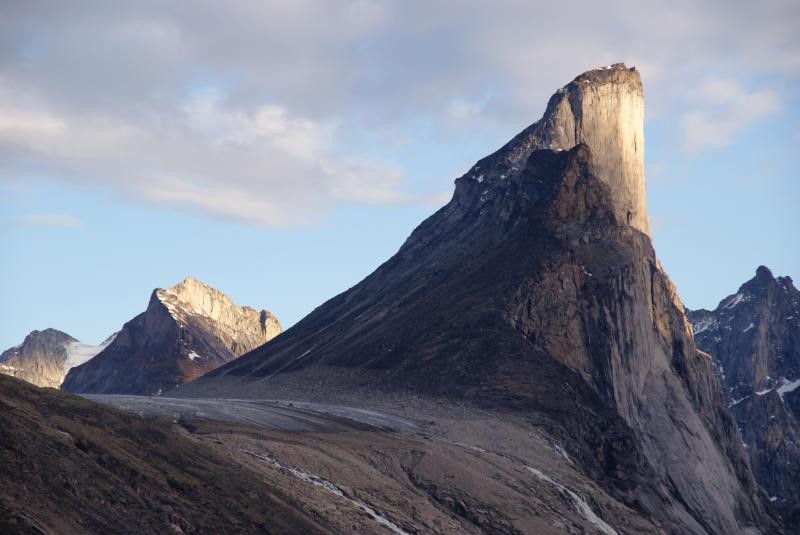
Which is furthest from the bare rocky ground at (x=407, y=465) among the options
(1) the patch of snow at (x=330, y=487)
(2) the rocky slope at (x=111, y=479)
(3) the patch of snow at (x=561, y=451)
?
(2) the rocky slope at (x=111, y=479)

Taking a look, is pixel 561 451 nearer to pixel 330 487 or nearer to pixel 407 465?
pixel 407 465

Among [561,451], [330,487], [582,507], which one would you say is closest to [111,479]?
[330,487]

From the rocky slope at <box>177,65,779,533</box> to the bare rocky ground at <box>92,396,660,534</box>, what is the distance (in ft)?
26.1

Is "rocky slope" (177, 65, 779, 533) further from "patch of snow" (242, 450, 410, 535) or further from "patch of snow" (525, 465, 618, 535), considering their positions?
"patch of snow" (242, 450, 410, 535)

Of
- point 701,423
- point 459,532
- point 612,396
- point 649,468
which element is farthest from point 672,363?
point 459,532

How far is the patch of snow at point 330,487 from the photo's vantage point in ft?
318

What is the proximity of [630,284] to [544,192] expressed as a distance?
23.5 metres

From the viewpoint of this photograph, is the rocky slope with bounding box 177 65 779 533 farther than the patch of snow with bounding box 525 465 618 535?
Yes

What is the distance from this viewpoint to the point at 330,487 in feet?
331

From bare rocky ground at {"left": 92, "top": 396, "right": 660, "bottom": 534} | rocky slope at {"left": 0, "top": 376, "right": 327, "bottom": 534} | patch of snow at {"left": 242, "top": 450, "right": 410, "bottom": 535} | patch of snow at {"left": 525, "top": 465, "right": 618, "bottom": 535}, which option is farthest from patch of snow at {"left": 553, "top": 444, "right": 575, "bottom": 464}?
rocky slope at {"left": 0, "top": 376, "right": 327, "bottom": 534}

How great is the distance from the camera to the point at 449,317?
175 metres

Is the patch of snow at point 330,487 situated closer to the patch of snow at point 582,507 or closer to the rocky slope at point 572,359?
the patch of snow at point 582,507

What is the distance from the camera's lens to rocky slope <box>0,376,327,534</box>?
225 feet

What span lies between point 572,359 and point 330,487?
240 feet
